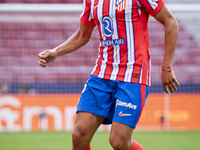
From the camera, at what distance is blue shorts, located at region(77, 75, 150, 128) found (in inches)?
95.8

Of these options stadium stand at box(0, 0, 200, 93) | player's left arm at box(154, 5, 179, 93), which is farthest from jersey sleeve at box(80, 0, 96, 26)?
stadium stand at box(0, 0, 200, 93)

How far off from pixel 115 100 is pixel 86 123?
29cm

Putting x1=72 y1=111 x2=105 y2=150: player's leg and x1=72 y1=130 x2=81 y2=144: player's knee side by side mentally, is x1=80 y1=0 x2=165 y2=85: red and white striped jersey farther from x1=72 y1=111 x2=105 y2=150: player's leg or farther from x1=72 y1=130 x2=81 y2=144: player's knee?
x1=72 y1=130 x2=81 y2=144: player's knee

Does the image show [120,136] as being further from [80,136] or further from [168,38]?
[168,38]

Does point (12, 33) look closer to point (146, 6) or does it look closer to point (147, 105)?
point (147, 105)

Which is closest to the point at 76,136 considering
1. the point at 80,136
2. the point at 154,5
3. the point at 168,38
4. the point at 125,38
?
the point at 80,136

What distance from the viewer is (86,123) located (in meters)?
2.52

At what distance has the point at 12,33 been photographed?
10.1 m

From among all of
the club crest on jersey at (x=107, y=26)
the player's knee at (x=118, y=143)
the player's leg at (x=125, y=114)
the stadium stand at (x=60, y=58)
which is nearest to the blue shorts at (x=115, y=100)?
the player's leg at (x=125, y=114)

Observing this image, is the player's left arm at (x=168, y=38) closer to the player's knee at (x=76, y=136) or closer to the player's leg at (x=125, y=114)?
the player's leg at (x=125, y=114)

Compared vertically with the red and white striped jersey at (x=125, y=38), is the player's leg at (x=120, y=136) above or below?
below

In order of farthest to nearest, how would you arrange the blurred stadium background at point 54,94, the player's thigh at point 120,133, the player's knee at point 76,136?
1. the blurred stadium background at point 54,94
2. the player's knee at point 76,136
3. the player's thigh at point 120,133

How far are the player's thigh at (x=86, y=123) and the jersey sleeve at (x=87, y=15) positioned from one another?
31.6 inches

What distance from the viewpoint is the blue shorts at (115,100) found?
2434 mm
